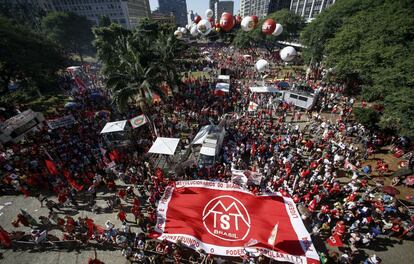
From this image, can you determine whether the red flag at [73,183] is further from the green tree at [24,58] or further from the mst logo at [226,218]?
the green tree at [24,58]

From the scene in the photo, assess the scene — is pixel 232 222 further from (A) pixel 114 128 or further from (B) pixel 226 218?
(A) pixel 114 128

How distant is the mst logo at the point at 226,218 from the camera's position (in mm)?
10602

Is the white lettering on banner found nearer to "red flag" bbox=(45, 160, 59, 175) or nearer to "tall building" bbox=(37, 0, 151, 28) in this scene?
"red flag" bbox=(45, 160, 59, 175)

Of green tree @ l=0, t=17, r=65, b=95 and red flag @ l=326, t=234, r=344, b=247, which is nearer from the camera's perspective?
red flag @ l=326, t=234, r=344, b=247

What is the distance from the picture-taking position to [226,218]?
11336 millimetres

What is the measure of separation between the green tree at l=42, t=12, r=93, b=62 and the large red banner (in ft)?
266

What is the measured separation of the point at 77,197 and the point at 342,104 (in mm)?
32774

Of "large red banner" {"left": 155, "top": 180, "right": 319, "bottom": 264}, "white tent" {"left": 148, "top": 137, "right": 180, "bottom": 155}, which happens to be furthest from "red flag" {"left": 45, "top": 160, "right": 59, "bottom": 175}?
"large red banner" {"left": 155, "top": 180, "right": 319, "bottom": 264}

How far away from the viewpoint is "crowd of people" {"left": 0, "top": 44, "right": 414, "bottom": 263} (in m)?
11.0

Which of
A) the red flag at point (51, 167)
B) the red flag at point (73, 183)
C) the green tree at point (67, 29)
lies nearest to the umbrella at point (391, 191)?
the red flag at point (73, 183)

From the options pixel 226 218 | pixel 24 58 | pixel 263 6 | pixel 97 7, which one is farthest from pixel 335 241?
pixel 263 6

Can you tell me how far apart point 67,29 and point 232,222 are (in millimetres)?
94005

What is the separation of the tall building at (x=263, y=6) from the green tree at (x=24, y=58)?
10924 cm

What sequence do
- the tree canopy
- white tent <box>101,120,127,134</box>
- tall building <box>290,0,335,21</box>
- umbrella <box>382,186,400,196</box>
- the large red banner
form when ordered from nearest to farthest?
the large red banner → umbrella <box>382,186,400,196</box> → the tree canopy → white tent <box>101,120,127,134</box> → tall building <box>290,0,335,21</box>
